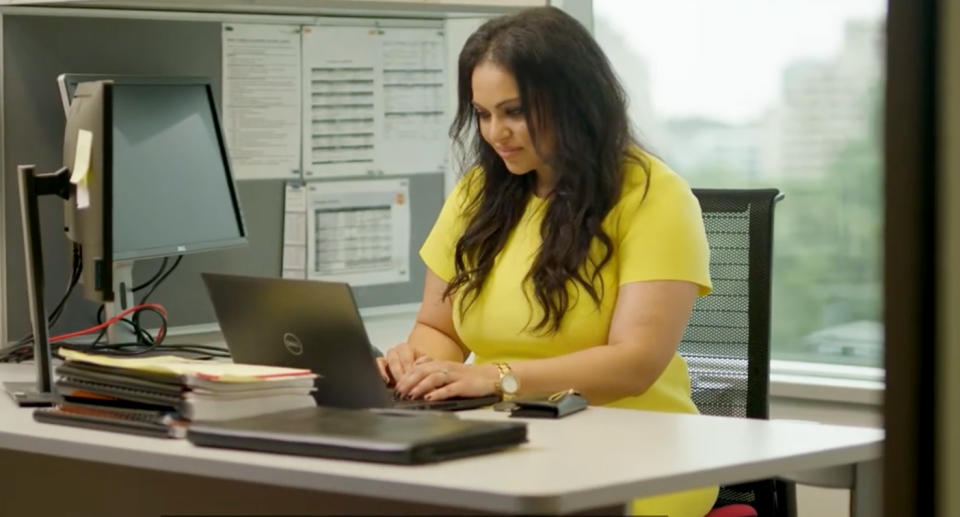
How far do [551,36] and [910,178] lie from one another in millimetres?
Answer: 1499

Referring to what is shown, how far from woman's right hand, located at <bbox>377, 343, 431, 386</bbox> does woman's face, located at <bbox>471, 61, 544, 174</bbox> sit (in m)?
0.37

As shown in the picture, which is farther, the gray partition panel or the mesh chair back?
the gray partition panel

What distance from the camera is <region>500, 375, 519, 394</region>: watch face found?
75.9 inches

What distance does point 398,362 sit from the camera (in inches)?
80.0

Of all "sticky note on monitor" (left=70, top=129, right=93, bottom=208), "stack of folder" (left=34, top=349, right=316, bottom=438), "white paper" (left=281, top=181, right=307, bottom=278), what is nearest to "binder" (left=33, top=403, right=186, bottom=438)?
"stack of folder" (left=34, top=349, right=316, bottom=438)

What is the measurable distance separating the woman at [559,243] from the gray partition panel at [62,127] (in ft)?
1.84

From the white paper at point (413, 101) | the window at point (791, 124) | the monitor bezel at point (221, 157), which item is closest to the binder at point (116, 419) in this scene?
the monitor bezel at point (221, 157)

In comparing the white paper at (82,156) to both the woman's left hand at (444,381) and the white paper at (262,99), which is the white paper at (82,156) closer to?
the woman's left hand at (444,381)

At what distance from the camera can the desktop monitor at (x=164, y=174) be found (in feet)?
8.03

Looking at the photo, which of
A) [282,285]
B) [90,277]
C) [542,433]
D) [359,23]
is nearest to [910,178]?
[542,433]

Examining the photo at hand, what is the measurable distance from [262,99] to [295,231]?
0.28 m

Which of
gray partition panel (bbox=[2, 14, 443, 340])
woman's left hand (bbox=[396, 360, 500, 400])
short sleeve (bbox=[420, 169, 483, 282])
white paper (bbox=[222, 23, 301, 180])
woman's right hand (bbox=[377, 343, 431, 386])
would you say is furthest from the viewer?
white paper (bbox=[222, 23, 301, 180])

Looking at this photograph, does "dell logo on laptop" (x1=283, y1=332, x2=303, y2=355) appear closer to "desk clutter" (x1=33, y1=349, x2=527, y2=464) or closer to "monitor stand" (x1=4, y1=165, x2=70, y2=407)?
"desk clutter" (x1=33, y1=349, x2=527, y2=464)

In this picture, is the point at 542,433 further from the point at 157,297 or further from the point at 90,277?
the point at 157,297
